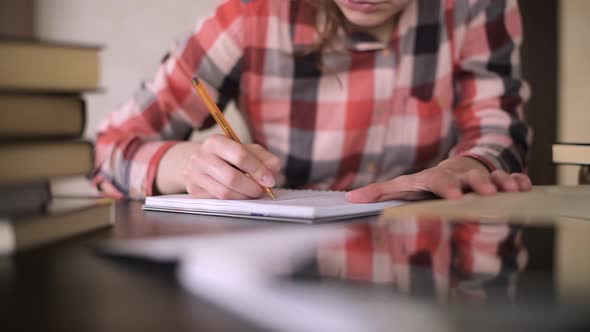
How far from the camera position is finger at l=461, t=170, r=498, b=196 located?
694mm

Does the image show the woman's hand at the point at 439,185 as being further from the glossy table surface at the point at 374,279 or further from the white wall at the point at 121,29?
the white wall at the point at 121,29

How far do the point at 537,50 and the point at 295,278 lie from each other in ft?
5.59

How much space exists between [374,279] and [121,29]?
170 centimetres

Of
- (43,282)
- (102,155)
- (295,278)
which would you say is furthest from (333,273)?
(102,155)

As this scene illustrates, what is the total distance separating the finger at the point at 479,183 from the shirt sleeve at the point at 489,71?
390 millimetres

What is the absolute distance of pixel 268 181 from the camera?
63 cm

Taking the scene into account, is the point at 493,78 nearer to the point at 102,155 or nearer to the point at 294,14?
the point at 294,14

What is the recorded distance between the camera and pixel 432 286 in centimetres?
28

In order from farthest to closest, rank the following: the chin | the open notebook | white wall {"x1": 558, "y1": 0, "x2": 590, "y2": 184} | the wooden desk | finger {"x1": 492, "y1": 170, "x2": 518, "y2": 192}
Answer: white wall {"x1": 558, "y1": 0, "x2": 590, "y2": 184}, the chin, finger {"x1": 492, "y1": 170, "x2": 518, "y2": 192}, the open notebook, the wooden desk

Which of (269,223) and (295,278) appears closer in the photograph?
(295,278)

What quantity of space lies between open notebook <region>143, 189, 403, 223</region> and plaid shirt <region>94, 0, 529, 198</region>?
0.51 m

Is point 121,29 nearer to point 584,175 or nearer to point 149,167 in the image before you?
point 149,167

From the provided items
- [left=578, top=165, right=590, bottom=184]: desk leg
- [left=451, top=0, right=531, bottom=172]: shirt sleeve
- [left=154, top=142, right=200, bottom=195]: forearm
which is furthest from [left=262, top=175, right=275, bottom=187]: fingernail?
[left=578, top=165, right=590, bottom=184]: desk leg

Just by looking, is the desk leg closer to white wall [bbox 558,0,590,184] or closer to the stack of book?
white wall [bbox 558,0,590,184]
